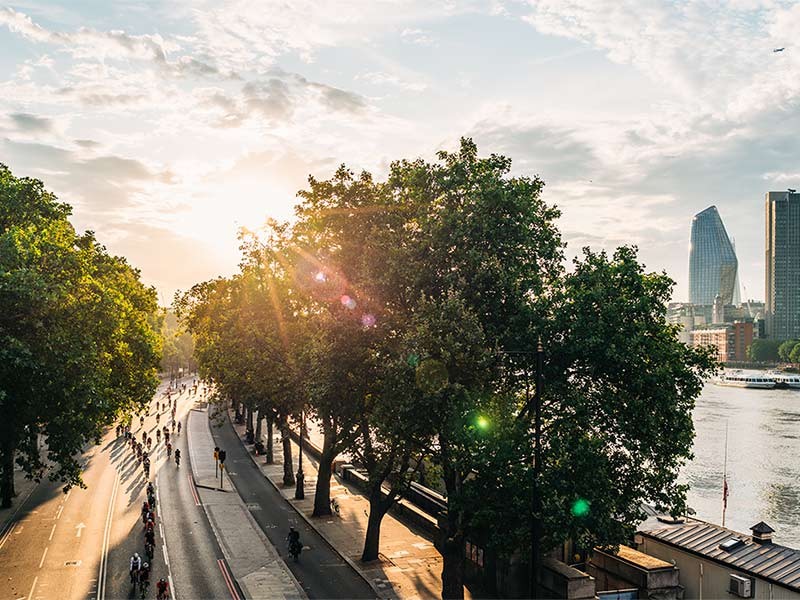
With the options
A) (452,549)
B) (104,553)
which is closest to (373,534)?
(452,549)

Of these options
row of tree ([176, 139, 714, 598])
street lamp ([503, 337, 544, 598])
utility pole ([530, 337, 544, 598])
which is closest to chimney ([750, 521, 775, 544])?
row of tree ([176, 139, 714, 598])

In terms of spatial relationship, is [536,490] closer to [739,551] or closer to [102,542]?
[739,551]

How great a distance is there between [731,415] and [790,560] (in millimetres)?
105097

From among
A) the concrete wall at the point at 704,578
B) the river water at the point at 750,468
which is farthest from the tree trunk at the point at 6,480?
the river water at the point at 750,468

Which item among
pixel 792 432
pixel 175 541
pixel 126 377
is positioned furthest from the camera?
pixel 792 432

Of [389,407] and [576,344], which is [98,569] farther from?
[576,344]

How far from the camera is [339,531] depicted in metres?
40.7

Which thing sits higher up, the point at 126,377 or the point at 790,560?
the point at 126,377

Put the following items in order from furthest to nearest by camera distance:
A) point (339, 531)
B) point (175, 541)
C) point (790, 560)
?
point (339, 531)
point (175, 541)
point (790, 560)

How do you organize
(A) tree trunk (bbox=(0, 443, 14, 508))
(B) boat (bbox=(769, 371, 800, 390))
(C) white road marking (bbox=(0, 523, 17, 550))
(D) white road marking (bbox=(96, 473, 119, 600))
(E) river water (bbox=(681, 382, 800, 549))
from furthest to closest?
(B) boat (bbox=(769, 371, 800, 390))
(E) river water (bbox=(681, 382, 800, 549))
(A) tree trunk (bbox=(0, 443, 14, 508))
(C) white road marking (bbox=(0, 523, 17, 550))
(D) white road marking (bbox=(96, 473, 119, 600))

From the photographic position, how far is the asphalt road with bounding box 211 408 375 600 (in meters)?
31.4

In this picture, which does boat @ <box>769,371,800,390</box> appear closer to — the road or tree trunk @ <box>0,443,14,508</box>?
the road

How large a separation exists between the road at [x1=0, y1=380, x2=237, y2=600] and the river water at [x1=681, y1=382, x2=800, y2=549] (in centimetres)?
3933

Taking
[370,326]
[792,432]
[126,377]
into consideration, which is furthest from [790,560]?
[792,432]
